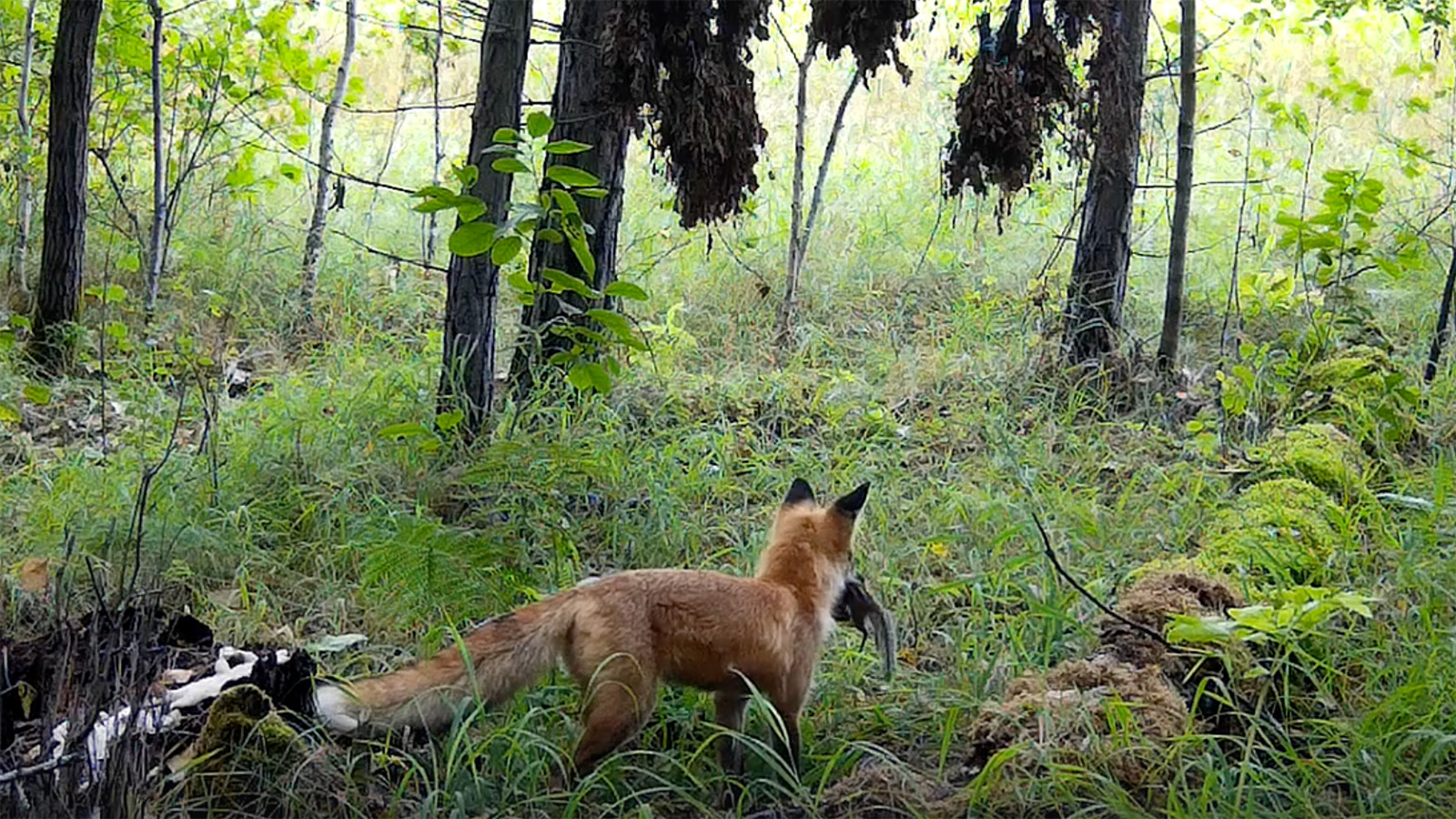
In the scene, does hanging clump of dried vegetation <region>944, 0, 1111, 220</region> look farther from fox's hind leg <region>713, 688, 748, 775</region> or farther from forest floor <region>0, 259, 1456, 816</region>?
fox's hind leg <region>713, 688, 748, 775</region>

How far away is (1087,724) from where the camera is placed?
3.76 meters

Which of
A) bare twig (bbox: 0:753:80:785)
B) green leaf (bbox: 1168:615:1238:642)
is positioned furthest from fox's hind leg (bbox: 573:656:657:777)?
green leaf (bbox: 1168:615:1238:642)

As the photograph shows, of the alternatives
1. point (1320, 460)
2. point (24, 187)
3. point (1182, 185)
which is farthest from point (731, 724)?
point (24, 187)

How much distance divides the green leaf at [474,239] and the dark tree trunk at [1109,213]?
4280mm

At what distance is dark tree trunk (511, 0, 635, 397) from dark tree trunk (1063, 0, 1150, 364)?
109 inches

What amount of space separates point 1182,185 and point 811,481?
9.43ft

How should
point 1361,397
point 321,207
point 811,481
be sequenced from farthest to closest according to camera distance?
point 321,207, point 1361,397, point 811,481

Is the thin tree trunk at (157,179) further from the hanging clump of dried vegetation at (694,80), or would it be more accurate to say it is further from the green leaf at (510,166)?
the green leaf at (510,166)

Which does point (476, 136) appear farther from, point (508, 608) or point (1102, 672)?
point (1102, 672)

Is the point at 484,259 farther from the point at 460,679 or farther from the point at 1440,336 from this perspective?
the point at 1440,336

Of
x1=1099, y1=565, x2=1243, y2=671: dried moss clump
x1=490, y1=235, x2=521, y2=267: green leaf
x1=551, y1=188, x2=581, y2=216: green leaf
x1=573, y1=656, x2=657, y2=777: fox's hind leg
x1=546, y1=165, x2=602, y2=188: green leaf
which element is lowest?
x1=573, y1=656, x2=657, y2=777: fox's hind leg

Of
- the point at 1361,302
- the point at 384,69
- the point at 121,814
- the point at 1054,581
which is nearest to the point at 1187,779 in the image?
the point at 1054,581

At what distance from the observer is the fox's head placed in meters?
4.36

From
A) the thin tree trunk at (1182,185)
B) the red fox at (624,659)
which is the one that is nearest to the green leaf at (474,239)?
the red fox at (624,659)
